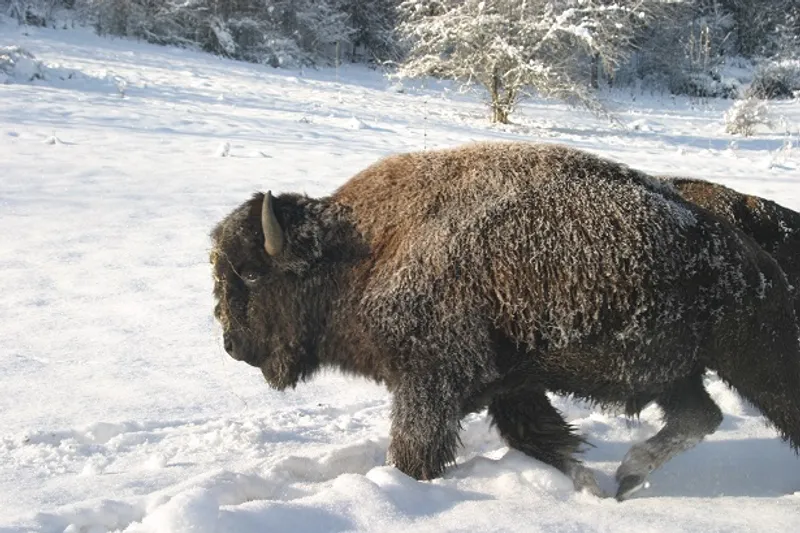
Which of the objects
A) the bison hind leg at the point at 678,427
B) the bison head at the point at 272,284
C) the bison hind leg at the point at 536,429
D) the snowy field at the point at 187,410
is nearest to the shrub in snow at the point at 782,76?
the snowy field at the point at 187,410

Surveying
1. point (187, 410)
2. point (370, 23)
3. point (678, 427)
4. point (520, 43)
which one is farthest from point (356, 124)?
point (370, 23)

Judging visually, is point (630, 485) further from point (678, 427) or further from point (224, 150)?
point (224, 150)

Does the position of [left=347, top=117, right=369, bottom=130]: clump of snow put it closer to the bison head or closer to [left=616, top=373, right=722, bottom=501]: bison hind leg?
the bison head

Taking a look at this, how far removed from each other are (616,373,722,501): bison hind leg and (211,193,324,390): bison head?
1.57 m

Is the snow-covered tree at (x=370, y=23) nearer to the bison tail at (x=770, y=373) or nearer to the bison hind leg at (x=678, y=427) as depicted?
the bison hind leg at (x=678, y=427)

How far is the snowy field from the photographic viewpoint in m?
3.14

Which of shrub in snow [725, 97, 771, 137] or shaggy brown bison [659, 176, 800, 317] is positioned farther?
shrub in snow [725, 97, 771, 137]

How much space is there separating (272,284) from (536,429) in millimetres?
1425

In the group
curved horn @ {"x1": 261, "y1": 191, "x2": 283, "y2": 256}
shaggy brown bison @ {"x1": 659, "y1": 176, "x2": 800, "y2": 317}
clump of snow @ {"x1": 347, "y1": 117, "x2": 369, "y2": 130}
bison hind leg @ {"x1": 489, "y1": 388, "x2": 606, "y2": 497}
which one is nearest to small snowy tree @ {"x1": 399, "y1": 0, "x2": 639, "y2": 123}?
clump of snow @ {"x1": 347, "y1": 117, "x2": 369, "y2": 130}

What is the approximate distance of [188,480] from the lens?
11.1ft

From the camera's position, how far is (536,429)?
3941 millimetres

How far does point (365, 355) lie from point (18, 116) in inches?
371

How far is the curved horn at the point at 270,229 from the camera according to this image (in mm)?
3684

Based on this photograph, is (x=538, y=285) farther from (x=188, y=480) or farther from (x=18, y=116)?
(x=18, y=116)
